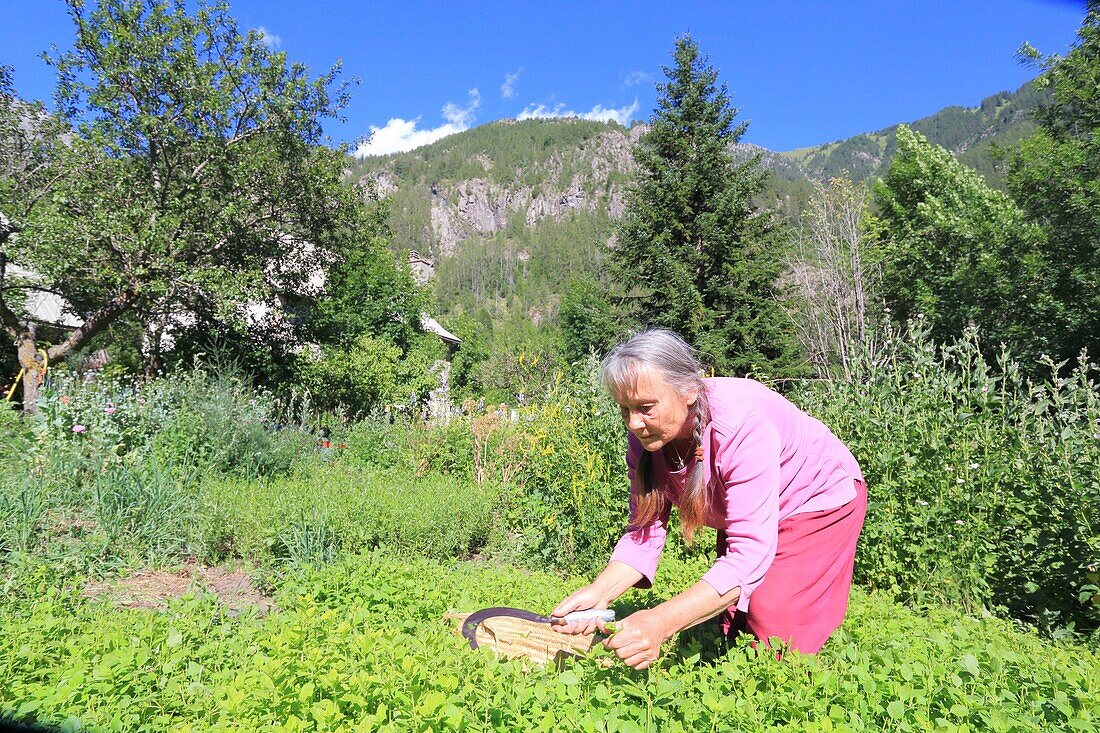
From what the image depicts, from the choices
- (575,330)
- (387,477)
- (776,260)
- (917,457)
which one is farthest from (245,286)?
(575,330)

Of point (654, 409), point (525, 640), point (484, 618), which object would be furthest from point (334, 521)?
point (654, 409)

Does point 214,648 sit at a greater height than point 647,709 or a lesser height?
lesser

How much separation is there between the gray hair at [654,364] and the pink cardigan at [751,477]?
11cm

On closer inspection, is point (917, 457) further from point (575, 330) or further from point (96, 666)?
point (575, 330)

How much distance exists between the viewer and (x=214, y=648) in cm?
269

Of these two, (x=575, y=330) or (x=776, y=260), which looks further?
(x=575, y=330)

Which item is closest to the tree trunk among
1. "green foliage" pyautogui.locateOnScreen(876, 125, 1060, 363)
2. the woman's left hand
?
the woman's left hand

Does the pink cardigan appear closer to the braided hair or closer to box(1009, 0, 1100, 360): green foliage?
the braided hair

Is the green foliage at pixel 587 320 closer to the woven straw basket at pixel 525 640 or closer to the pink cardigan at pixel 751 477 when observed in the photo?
the woven straw basket at pixel 525 640

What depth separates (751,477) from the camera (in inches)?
75.1

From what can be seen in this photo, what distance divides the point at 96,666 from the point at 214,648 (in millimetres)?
421

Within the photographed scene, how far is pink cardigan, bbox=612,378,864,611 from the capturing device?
74.2 inches

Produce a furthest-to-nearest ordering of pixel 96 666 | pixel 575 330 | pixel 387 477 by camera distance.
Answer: pixel 575 330
pixel 387 477
pixel 96 666

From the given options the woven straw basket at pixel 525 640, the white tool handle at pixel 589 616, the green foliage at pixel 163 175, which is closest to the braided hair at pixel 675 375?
the white tool handle at pixel 589 616
